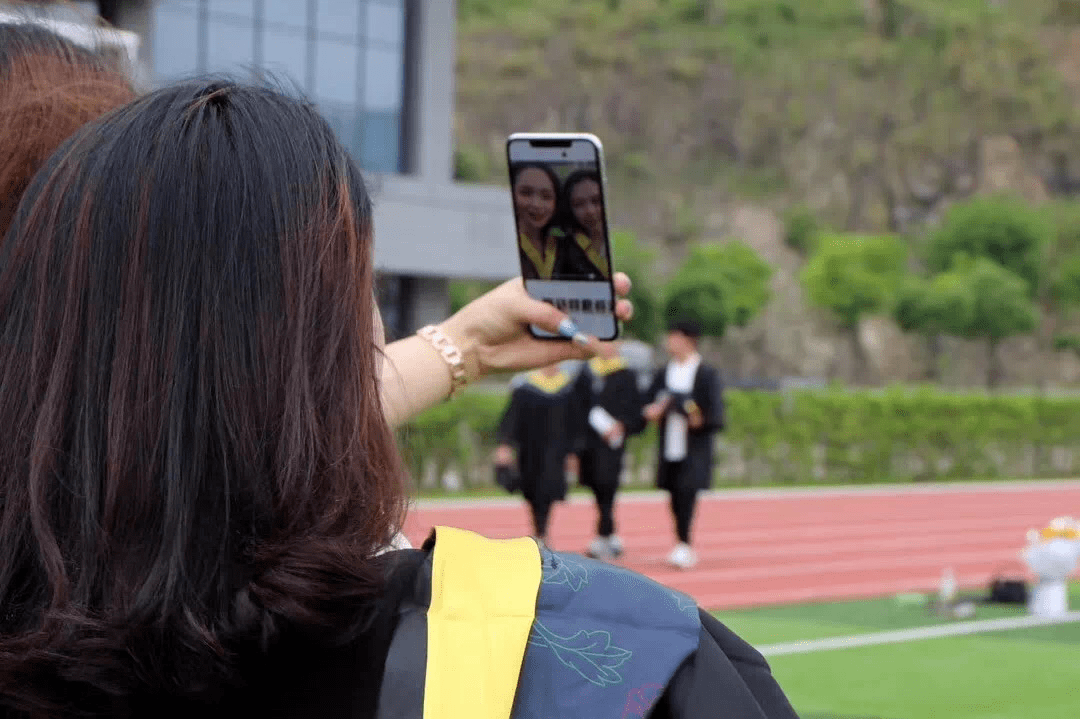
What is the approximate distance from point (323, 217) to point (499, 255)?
2318cm

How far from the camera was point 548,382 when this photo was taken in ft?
37.0

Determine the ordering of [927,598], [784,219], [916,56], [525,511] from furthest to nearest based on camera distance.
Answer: [916,56], [784,219], [525,511], [927,598]

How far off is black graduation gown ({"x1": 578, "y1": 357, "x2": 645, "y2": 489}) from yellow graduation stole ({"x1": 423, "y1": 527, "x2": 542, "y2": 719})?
386 inches

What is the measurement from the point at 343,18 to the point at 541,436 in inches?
622

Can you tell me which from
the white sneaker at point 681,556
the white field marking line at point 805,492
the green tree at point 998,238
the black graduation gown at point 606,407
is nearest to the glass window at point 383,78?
the white field marking line at point 805,492

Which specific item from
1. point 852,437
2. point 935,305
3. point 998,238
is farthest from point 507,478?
point 998,238

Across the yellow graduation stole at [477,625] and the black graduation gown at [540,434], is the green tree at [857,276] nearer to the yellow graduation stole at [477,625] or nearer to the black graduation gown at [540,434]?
the black graduation gown at [540,434]

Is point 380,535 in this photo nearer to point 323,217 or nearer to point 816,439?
point 323,217

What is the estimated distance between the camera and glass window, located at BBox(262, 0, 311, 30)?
82.0ft

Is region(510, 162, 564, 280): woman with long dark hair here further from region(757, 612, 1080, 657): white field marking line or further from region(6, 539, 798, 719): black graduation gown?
region(757, 612, 1080, 657): white field marking line

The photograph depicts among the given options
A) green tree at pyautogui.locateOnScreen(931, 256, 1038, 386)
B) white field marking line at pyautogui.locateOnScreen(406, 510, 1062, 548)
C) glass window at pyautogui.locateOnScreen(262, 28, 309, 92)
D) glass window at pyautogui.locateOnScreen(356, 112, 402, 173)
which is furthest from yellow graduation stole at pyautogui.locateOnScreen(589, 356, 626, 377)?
green tree at pyautogui.locateOnScreen(931, 256, 1038, 386)

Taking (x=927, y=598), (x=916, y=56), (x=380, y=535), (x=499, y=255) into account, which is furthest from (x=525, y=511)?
(x=916, y=56)

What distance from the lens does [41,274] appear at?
119 centimetres

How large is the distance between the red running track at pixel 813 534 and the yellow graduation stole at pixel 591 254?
7152 mm
